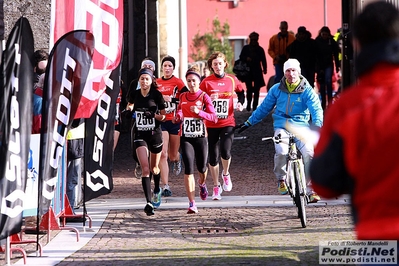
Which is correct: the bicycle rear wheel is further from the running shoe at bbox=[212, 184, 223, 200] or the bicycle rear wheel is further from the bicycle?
the running shoe at bbox=[212, 184, 223, 200]

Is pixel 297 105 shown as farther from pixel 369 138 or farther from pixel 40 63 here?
pixel 369 138

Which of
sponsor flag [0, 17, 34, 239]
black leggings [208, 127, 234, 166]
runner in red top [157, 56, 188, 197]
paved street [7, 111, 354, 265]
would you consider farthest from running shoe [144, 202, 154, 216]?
sponsor flag [0, 17, 34, 239]

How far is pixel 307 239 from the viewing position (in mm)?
9430

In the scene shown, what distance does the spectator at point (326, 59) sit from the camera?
2305cm

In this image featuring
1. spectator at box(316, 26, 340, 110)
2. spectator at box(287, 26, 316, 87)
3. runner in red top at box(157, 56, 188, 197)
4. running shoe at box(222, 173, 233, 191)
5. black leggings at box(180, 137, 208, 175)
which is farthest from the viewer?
spectator at box(316, 26, 340, 110)

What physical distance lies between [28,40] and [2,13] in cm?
542

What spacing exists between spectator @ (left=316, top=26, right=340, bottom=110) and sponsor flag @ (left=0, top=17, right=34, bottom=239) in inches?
613

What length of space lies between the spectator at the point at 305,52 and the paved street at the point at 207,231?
26.7 feet

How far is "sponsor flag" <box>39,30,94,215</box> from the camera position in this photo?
8.54m

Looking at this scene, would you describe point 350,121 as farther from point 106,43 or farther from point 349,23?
point 349,23

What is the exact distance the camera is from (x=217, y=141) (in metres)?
12.8

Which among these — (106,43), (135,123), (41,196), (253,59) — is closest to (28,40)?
(41,196)

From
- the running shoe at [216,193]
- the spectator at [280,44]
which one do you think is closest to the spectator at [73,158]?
the running shoe at [216,193]

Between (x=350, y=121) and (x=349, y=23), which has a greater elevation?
(x=349, y=23)
